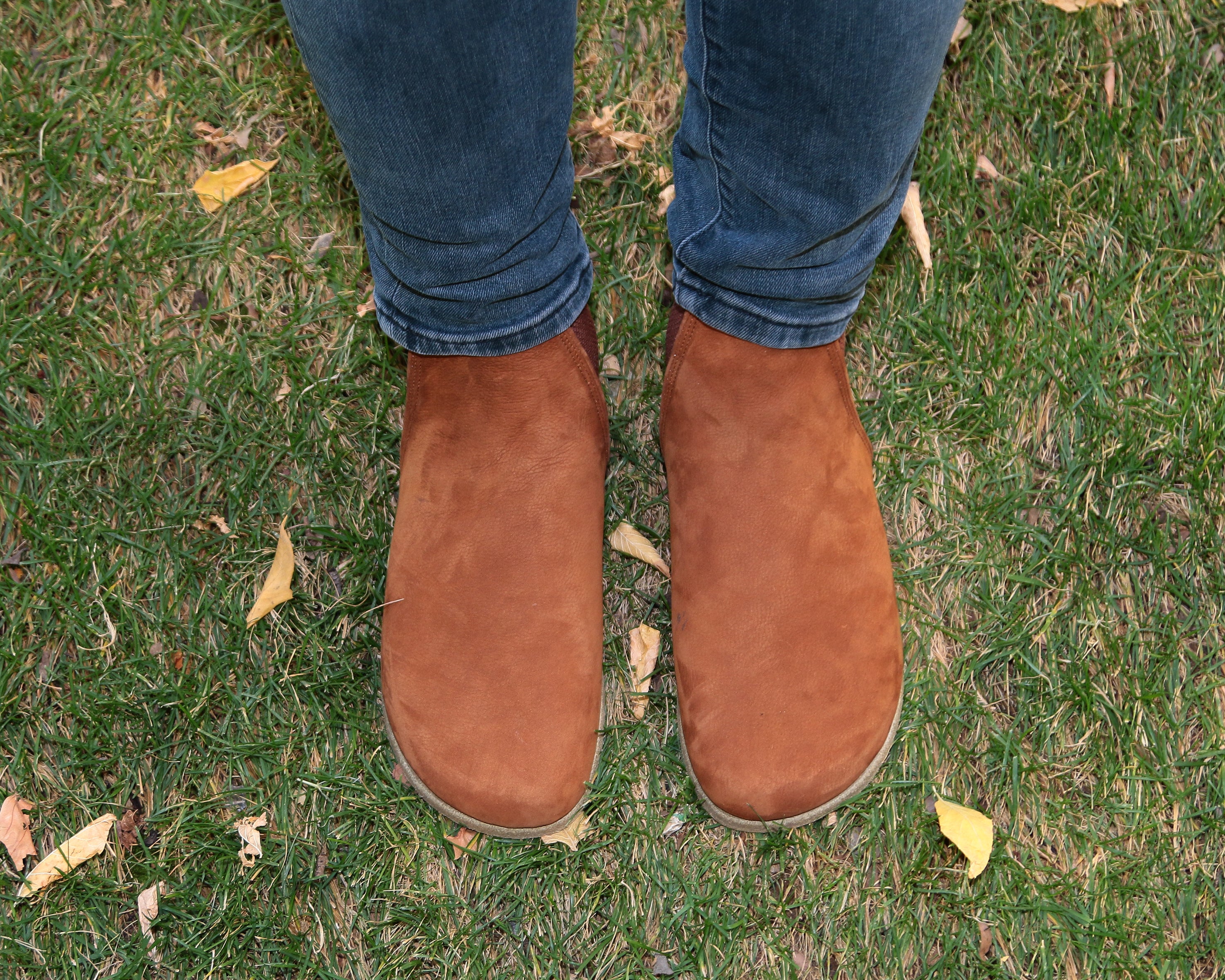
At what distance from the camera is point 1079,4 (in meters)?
1.96

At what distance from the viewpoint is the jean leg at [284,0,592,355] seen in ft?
3.09

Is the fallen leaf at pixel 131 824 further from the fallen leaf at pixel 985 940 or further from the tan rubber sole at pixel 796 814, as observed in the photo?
the fallen leaf at pixel 985 940

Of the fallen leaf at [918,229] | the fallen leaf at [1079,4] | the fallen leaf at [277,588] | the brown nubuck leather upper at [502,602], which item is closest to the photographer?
the brown nubuck leather upper at [502,602]

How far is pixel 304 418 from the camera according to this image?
5.83ft

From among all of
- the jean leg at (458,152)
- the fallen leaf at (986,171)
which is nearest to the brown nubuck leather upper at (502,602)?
the jean leg at (458,152)

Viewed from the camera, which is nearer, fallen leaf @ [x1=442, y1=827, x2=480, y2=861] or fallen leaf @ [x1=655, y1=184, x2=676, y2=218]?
fallen leaf @ [x1=442, y1=827, x2=480, y2=861]

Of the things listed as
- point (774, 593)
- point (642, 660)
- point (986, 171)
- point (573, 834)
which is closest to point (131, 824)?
point (573, 834)

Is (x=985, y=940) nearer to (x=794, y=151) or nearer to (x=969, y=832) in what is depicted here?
(x=969, y=832)

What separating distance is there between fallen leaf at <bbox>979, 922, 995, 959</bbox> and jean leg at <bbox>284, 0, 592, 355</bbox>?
49.4 inches

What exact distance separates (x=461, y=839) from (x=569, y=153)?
1.13m

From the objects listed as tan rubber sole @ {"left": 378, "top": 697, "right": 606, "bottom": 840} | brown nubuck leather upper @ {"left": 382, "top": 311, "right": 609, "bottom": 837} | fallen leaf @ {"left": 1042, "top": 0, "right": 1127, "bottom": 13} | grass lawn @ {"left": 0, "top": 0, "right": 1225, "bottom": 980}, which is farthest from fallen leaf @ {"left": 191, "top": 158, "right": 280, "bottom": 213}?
fallen leaf @ {"left": 1042, "top": 0, "right": 1127, "bottom": 13}

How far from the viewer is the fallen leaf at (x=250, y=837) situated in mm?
1599

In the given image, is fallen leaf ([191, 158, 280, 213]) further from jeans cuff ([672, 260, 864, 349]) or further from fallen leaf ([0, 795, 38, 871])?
fallen leaf ([0, 795, 38, 871])

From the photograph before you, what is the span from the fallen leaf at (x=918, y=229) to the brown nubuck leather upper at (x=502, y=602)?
2.47 ft
